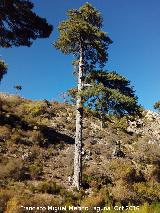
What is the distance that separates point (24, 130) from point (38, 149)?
3.78 meters

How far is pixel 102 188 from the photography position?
21672 mm

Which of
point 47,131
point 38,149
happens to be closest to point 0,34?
point 38,149

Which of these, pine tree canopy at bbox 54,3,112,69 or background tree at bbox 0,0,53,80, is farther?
pine tree canopy at bbox 54,3,112,69

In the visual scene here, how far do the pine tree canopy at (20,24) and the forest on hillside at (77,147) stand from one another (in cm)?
4

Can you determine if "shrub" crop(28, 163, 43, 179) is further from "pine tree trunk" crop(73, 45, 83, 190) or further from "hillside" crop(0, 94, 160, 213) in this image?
"pine tree trunk" crop(73, 45, 83, 190)

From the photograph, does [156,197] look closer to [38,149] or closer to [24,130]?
[38,149]

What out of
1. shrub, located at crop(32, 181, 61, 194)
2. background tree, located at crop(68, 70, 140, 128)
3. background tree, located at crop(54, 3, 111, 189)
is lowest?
shrub, located at crop(32, 181, 61, 194)

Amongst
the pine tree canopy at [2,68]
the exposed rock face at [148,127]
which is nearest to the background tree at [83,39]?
the pine tree canopy at [2,68]

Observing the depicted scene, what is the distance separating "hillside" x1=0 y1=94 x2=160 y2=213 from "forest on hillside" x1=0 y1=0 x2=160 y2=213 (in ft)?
0.18

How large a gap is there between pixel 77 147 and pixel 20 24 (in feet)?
25.2

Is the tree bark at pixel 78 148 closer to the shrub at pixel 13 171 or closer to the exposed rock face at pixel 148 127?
the shrub at pixel 13 171

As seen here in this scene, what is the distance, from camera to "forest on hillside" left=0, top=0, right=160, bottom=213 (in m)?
16.6

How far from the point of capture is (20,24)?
55.2 feet

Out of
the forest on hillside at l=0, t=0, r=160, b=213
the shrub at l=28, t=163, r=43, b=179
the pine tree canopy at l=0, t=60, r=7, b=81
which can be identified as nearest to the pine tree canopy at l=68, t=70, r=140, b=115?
the forest on hillside at l=0, t=0, r=160, b=213
